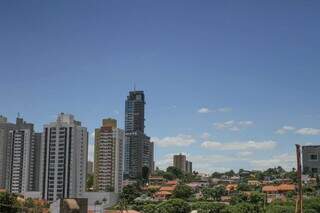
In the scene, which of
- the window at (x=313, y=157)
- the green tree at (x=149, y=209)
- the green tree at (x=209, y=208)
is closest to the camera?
the green tree at (x=209, y=208)

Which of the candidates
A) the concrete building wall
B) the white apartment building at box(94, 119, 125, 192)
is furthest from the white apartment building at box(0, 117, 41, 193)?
the concrete building wall

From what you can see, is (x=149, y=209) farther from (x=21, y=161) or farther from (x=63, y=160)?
(x=21, y=161)

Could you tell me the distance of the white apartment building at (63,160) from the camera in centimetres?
9194

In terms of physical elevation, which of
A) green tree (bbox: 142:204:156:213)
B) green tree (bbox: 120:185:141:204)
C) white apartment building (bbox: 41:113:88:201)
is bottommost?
green tree (bbox: 142:204:156:213)

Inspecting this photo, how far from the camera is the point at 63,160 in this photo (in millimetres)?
92438

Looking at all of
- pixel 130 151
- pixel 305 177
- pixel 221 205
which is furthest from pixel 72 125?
pixel 130 151

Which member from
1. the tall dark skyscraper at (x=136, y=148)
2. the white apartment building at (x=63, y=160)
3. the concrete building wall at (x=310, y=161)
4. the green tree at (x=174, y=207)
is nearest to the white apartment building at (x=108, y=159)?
the white apartment building at (x=63, y=160)

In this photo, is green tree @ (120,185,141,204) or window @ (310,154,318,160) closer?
window @ (310,154,318,160)

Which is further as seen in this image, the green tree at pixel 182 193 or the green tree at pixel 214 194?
the green tree at pixel 214 194

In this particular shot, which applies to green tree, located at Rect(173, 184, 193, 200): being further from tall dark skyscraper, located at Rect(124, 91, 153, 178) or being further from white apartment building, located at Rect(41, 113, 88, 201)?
tall dark skyscraper, located at Rect(124, 91, 153, 178)

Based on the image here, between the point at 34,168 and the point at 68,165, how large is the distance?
15.6 metres

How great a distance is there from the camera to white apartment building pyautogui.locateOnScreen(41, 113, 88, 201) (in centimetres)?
9194

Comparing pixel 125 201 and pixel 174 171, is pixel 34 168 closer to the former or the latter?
pixel 125 201

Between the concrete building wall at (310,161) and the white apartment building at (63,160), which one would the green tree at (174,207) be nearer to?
the white apartment building at (63,160)
